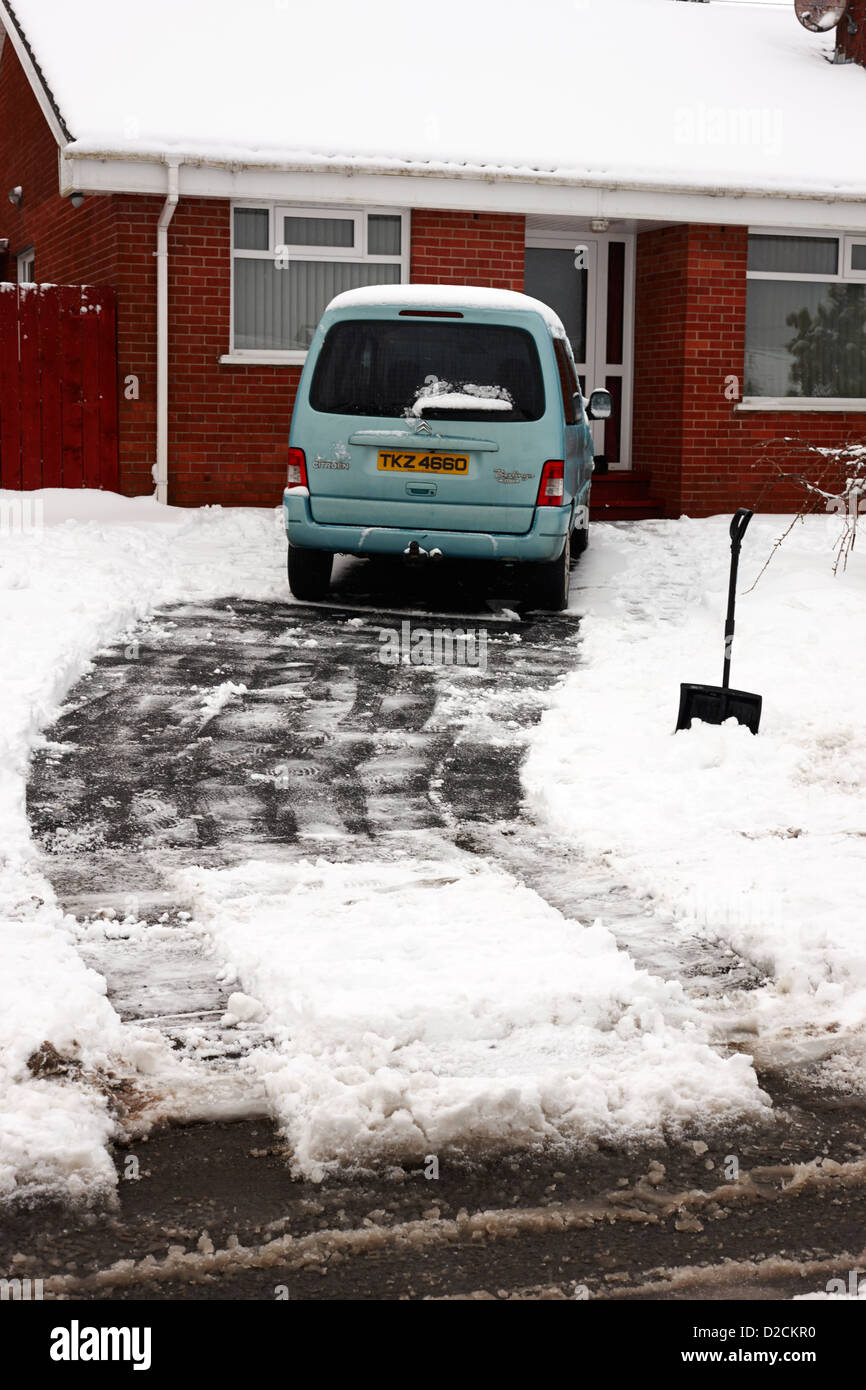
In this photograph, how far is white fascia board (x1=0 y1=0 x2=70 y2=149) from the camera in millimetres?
13891

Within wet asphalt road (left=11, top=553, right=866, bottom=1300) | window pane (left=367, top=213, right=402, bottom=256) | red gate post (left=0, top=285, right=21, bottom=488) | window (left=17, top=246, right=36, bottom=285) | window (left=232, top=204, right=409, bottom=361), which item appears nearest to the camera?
wet asphalt road (left=11, top=553, right=866, bottom=1300)

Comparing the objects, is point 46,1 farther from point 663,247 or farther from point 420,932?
point 420,932

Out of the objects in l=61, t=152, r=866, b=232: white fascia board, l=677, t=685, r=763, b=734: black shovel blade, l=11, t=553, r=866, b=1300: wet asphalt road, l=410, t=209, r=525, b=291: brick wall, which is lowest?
l=11, t=553, r=866, b=1300: wet asphalt road

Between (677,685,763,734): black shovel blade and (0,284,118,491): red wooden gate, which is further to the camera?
(0,284,118,491): red wooden gate

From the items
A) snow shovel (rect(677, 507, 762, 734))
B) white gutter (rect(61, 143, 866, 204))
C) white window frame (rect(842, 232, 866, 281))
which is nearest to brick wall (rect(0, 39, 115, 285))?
white gutter (rect(61, 143, 866, 204))

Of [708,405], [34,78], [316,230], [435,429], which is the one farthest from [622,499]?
[34,78]

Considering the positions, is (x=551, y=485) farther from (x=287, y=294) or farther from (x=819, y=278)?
(x=819, y=278)

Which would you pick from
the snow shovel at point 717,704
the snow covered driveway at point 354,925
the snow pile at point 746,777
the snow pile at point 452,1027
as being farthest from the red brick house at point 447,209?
the snow pile at point 452,1027

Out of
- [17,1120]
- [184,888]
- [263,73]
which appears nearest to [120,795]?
[184,888]

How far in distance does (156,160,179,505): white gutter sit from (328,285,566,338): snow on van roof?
14.6ft

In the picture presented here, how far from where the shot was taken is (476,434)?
9867 millimetres

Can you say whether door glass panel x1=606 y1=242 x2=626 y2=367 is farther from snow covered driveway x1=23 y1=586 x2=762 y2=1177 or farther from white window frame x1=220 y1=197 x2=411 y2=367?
snow covered driveway x1=23 y1=586 x2=762 y2=1177

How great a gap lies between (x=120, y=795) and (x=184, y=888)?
4.25ft

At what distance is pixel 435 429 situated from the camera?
32.3 ft
